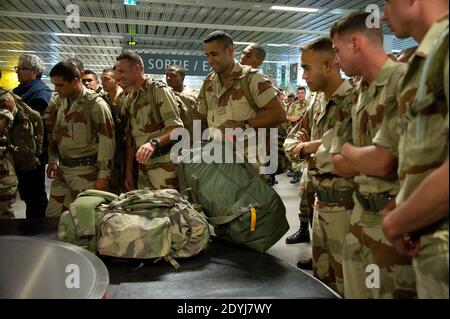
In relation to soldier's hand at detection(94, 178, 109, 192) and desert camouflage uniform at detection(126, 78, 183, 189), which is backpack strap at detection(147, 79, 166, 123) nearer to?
desert camouflage uniform at detection(126, 78, 183, 189)

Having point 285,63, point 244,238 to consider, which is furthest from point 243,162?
point 285,63

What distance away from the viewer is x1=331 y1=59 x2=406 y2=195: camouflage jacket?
1227 millimetres

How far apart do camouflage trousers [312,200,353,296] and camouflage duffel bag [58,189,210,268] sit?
61 centimetres

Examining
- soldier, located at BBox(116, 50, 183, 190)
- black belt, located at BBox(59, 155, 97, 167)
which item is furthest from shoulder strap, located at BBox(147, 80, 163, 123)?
black belt, located at BBox(59, 155, 97, 167)

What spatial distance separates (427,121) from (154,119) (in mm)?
2271

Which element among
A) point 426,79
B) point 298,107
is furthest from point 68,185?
point 298,107

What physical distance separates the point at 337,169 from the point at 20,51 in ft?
49.5

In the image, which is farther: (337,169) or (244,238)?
(244,238)

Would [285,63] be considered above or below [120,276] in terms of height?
above

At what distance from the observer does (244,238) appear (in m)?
1.85

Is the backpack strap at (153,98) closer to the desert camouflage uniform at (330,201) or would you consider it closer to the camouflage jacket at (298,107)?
the desert camouflage uniform at (330,201)

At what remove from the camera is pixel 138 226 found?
1.60 metres

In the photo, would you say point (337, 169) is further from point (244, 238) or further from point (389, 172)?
point (244, 238)
